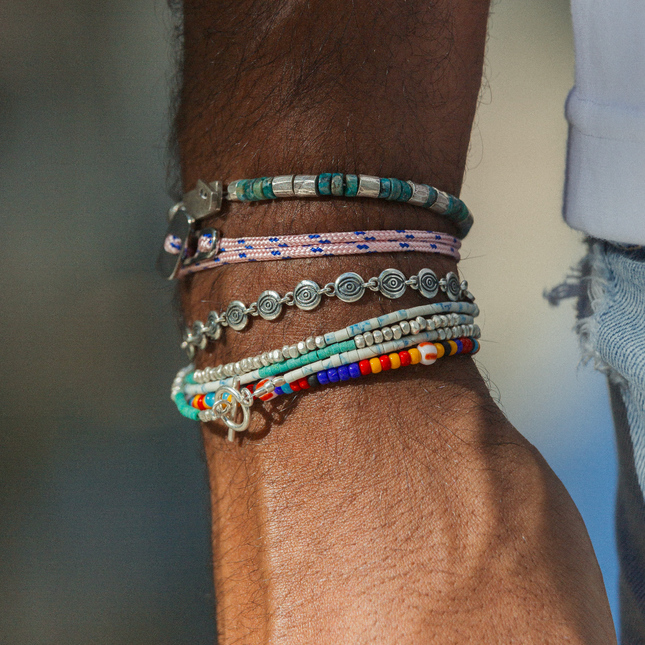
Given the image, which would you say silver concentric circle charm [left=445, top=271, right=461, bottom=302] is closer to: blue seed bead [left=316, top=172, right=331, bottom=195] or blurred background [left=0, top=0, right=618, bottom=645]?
blue seed bead [left=316, top=172, right=331, bottom=195]

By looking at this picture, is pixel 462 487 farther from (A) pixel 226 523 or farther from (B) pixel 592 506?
(B) pixel 592 506

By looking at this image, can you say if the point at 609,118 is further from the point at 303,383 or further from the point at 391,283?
the point at 303,383

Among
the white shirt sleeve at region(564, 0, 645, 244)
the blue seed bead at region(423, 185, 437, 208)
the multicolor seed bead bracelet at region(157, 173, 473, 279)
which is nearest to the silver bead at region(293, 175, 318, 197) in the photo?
the multicolor seed bead bracelet at region(157, 173, 473, 279)

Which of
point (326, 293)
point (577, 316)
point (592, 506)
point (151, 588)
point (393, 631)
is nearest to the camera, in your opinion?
point (393, 631)

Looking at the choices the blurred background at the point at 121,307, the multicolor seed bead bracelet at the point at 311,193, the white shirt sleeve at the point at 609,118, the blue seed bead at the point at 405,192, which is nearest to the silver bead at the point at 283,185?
the multicolor seed bead bracelet at the point at 311,193

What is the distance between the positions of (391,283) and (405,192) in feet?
0.28

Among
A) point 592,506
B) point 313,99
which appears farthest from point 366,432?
point 592,506

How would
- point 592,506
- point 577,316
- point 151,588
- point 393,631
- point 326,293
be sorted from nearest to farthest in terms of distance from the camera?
point 393,631 < point 326,293 < point 577,316 < point 592,506 < point 151,588

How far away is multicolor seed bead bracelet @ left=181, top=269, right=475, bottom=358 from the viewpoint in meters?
0.54

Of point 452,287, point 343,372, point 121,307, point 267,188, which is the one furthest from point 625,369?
point 121,307

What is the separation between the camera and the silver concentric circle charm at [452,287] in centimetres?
59

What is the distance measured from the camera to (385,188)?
0.55 m

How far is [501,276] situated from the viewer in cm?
140

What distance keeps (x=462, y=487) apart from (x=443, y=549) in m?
0.05
